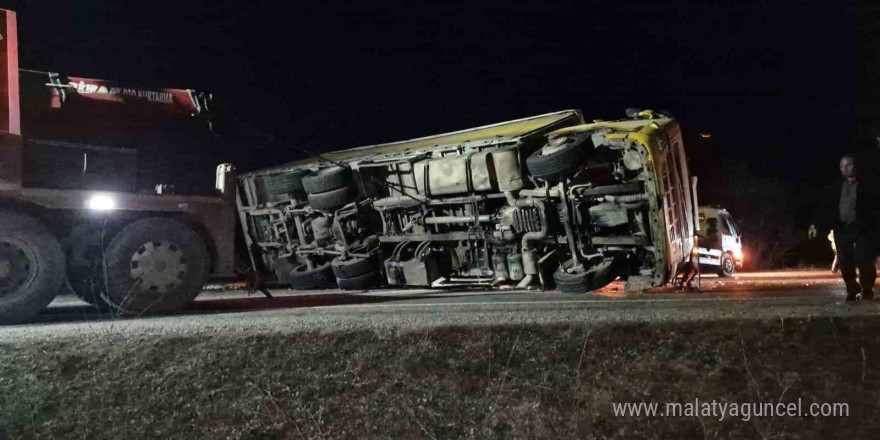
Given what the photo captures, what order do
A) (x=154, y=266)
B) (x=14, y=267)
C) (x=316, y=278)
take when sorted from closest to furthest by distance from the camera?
(x=14, y=267)
(x=154, y=266)
(x=316, y=278)

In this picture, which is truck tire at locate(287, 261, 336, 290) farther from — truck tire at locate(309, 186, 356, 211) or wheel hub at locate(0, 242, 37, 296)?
wheel hub at locate(0, 242, 37, 296)

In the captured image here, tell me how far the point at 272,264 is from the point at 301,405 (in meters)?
7.61

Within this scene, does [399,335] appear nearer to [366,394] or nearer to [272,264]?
[366,394]

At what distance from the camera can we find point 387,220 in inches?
373

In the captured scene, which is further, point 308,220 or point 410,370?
point 308,220

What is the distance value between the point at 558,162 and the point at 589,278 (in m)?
1.38

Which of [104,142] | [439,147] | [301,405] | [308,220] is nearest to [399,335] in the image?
[301,405]

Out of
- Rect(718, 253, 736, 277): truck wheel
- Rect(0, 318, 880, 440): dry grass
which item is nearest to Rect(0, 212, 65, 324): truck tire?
Rect(0, 318, 880, 440): dry grass

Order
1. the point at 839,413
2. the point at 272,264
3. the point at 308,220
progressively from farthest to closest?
the point at 272,264, the point at 308,220, the point at 839,413

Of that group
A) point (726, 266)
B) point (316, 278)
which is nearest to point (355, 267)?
point (316, 278)

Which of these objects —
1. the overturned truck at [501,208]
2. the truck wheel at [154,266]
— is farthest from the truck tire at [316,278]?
the truck wheel at [154,266]

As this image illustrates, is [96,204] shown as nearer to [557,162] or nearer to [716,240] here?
[557,162]

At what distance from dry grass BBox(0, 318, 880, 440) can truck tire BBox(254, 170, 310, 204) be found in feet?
18.8

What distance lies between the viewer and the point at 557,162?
7.45 metres
